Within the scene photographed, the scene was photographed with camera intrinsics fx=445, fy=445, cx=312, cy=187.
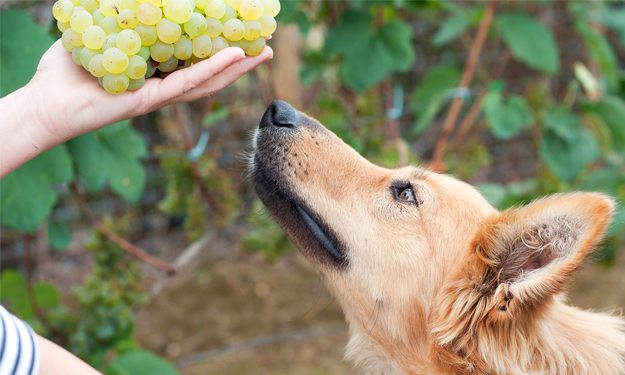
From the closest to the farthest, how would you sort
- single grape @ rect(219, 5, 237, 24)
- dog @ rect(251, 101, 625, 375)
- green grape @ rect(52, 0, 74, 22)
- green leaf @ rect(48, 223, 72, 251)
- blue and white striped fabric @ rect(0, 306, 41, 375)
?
blue and white striped fabric @ rect(0, 306, 41, 375) < green grape @ rect(52, 0, 74, 22) < single grape @ rect(219, 5, 237, 24) < dog @ rect(251, 101, 625, 375) < green leaf @ rect(48, 223, 72, 251)

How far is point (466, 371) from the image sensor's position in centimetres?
144

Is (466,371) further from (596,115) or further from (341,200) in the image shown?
(596,115)

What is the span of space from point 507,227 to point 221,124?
3.46m

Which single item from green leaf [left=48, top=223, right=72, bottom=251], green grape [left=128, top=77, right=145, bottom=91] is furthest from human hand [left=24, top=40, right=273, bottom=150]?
green leaf [left=48, top=223, right=72, bottom=251]

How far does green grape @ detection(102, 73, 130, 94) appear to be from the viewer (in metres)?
1.03

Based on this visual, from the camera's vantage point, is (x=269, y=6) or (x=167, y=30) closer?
(x=167, y=30)

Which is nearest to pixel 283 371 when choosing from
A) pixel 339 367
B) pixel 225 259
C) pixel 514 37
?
pixel 339 367

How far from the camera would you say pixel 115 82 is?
103 centimetres

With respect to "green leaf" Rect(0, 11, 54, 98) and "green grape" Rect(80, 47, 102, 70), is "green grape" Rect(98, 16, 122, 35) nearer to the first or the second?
"green grape" Rect(80, 47, 102, 70)

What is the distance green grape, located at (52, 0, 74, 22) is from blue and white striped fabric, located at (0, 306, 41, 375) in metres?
0.72

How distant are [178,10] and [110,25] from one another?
175 mm

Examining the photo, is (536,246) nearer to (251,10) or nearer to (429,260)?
(429,260)

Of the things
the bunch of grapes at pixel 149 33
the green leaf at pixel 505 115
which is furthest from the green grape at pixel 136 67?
the green leaf at pixel 505 115

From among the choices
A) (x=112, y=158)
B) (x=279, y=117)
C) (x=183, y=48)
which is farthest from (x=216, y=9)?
(x=112, y=158)
